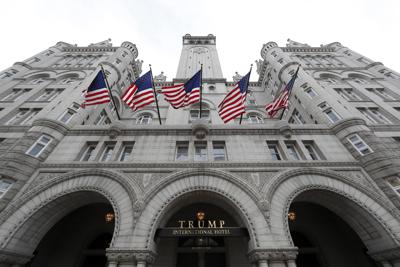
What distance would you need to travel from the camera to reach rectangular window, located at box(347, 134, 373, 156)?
14110 millimetres

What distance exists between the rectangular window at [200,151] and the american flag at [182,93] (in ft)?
12.4

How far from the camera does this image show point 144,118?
89.9 feet

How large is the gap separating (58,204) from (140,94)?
396 inches

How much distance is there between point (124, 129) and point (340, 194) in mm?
17311

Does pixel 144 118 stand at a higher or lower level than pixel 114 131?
higher

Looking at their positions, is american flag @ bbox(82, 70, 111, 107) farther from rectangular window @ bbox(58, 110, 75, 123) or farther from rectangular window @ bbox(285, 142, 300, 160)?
rectangular window @ bbox(285, 142, 300, 160)

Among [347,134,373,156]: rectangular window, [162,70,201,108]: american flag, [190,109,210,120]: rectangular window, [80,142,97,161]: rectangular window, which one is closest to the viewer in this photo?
[347,134,373,156]: rectangular window

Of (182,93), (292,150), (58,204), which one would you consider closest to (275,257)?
(292,150)

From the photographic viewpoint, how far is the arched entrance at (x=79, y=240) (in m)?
13.8

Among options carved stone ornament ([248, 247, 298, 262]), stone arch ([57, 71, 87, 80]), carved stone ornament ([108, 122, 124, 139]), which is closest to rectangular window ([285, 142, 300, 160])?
carved stone ornament ([248, 247, 298, 262])

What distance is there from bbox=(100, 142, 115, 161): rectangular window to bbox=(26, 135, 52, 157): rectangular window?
429 centimetres

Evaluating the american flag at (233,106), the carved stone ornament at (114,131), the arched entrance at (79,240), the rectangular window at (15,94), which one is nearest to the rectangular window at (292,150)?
the american flag at (233,106)

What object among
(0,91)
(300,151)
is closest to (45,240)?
(0,91)

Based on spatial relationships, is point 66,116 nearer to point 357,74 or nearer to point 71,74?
point 71,74
